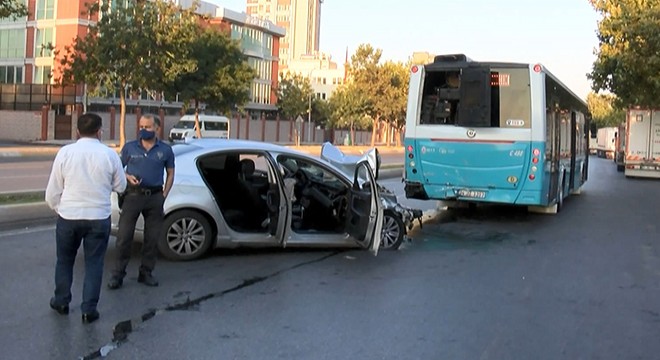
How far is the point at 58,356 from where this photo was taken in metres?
5.07

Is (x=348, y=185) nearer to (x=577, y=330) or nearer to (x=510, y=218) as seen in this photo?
(x=577, y=330)

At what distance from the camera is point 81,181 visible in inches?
226

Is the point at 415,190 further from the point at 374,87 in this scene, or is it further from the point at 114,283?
the point at 374,87

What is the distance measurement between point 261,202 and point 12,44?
190 feet

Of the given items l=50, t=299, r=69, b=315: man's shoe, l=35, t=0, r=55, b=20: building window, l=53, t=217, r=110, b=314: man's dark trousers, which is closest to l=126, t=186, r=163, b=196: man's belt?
l=53, t=217, r=110, b=314: man's dark trousers

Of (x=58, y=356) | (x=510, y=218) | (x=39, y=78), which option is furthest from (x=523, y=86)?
(x=39, y=78)

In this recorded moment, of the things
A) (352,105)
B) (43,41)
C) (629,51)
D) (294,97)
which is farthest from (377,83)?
(629,51)

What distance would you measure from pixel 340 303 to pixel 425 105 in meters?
7.46

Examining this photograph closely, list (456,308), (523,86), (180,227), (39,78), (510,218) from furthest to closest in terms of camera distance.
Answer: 1. (39,78)
2. (510,218)
3. (523,86)
4. (180,227)
5. (456,308)

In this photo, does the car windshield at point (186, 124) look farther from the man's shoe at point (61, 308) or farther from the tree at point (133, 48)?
the man's shoe at point (61, 308)

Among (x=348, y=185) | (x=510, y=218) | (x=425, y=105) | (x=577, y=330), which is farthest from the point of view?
(x=510, y=218)

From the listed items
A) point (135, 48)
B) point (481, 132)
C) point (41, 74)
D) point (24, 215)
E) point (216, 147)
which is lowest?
point (24, 215)

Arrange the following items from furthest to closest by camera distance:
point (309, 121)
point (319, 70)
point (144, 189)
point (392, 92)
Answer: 1. point (319, 70)
2. point (309, 121)
3. point (392, 92)
4. point (144, 189)

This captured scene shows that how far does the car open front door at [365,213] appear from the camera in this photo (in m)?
8.89
